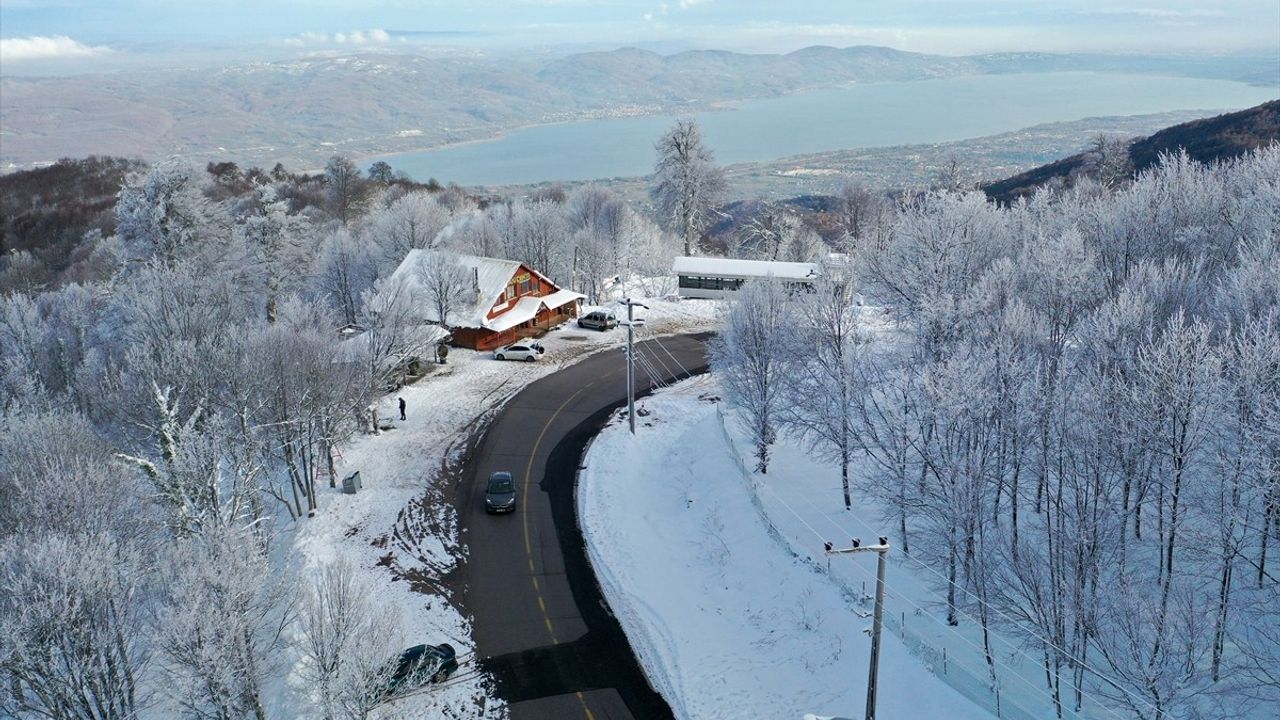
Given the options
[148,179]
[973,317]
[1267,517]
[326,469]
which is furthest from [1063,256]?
[148,179]

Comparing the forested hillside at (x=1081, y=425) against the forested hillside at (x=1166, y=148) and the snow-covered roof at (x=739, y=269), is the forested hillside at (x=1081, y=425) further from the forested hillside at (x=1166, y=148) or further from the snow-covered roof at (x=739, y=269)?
the forested hillside at (x=1166, y=148)

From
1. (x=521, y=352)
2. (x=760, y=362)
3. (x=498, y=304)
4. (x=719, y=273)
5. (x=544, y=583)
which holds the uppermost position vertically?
(x=719, y=273)

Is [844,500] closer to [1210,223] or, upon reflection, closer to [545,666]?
[545,666]

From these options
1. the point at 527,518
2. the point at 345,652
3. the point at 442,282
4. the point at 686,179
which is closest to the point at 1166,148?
the point at 686,179

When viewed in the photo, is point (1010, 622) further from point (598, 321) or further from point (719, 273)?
point (719, 273)

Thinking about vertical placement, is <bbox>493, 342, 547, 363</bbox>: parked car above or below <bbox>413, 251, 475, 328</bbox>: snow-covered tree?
below

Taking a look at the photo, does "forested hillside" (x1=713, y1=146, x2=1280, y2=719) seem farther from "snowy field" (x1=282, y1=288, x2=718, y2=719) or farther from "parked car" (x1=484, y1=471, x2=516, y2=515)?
"snowy field" (x1=282, y1=288, x2=718, y2=719)

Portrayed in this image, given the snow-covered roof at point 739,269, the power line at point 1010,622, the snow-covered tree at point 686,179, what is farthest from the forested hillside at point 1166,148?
the power line at point 1010,622

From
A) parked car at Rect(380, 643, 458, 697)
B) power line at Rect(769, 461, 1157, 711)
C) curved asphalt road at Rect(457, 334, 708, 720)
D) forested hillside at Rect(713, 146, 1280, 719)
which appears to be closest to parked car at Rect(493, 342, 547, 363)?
curved asphalt road at Rect(457, 334, 708, 720)
